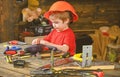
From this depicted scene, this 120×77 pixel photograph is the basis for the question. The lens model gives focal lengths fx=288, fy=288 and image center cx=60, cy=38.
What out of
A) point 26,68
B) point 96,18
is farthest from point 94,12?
point 26,68

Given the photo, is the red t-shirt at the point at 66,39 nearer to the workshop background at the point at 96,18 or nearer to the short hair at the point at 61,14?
the short hair at the point at 61,14

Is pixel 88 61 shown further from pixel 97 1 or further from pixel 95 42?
pixel 97 1

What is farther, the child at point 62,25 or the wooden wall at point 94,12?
the wooden wall at point 94,12

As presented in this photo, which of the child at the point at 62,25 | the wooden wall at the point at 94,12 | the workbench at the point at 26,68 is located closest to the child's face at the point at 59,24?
the child at the point at 62,25

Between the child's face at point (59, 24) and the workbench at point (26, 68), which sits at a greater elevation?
the child's face at point (59, 24)

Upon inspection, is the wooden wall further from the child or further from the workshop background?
the child

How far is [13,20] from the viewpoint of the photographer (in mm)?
3750

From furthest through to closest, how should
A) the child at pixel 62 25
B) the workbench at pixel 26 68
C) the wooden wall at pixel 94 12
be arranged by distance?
the wooden wall at pixel 94 12, the child at pixel 62 25, the workbench at pixel 26 68

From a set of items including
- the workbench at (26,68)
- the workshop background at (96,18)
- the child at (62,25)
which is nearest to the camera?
the workbench at (26,68)

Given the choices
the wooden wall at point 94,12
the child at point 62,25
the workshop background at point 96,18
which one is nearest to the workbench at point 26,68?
the child at point 62,25

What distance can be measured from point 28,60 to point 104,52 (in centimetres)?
281

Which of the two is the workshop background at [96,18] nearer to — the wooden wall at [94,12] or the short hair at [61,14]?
the wooden wall at [94,12]

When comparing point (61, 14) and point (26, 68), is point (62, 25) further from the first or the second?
point (26, 68)

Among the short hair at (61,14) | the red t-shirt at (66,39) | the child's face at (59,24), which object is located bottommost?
the red t-shirt at (66,39)
